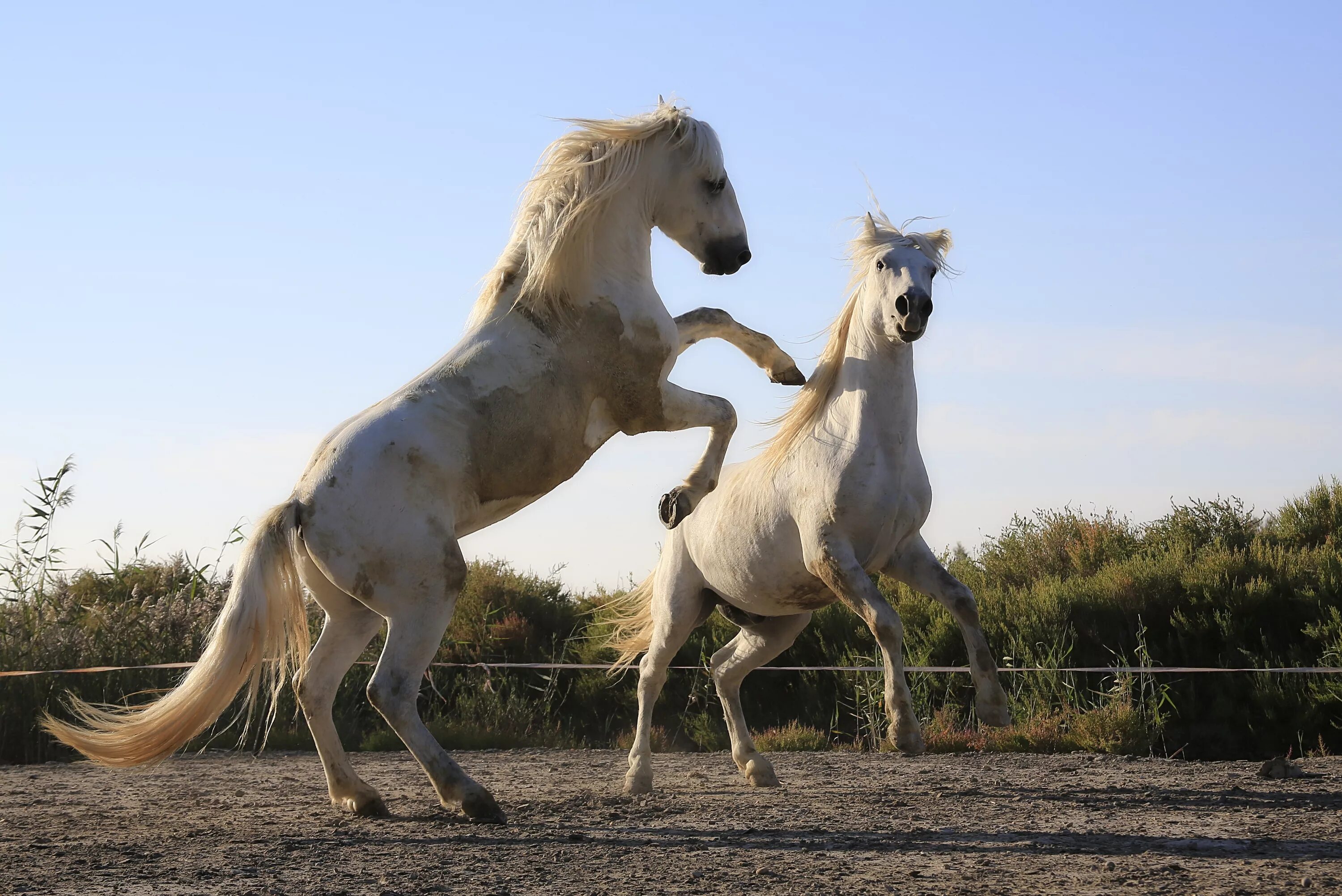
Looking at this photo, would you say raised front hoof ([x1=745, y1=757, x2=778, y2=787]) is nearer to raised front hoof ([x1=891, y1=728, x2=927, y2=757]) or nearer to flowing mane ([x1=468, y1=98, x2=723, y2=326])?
raised front hoof ([x1=891, y1=728, x2=927, y2=757])

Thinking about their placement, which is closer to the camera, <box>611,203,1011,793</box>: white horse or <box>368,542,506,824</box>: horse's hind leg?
<box>368,542,506,824</box>: horse's hind leg

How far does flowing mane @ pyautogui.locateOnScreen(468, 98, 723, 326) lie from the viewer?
17.2ft

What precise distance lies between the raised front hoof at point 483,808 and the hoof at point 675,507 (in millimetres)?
1269

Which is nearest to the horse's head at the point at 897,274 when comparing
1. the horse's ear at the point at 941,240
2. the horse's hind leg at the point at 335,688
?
the horse's ear at the point at 941,240

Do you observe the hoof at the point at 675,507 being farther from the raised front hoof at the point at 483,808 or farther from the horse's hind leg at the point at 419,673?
the raised front hoof at the point at 483,808

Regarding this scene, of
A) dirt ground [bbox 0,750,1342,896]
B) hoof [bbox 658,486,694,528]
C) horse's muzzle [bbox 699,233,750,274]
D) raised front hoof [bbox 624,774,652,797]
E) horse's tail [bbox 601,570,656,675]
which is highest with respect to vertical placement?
horse's muzzle [bbox 699,233,750,274]

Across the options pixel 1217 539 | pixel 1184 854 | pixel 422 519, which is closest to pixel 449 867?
pixel 422 519

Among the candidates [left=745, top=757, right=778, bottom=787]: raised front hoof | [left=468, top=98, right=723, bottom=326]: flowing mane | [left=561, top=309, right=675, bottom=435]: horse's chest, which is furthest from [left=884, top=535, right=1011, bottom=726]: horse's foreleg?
[left=468, top=98, right=723, bottom=326]: flowing mane

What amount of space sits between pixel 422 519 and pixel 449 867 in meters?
1.32

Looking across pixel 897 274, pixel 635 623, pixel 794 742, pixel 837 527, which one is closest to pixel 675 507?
pixel 837 527

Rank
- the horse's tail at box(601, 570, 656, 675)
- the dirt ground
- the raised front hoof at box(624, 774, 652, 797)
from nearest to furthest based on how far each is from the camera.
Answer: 1. the dirt ground
2. the raised front hoof at box(624, 774, 652, 797)
3. the horse's tail at box(601, 570, 656, 675)

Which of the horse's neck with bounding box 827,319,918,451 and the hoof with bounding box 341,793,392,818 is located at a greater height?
the horse's neck with bounding box 827,319,918,451

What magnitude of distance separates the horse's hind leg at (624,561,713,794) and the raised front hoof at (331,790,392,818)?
147 centimetres

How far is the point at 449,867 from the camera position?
13.3 feet
